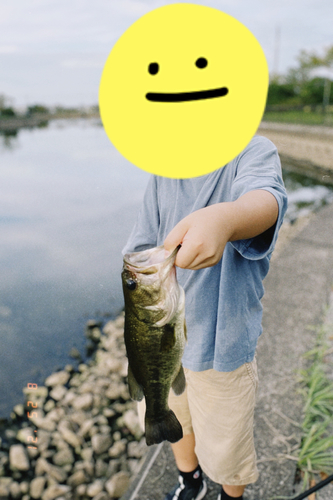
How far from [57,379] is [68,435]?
803 mm

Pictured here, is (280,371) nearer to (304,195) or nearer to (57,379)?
(57,379)

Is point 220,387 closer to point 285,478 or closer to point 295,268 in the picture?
point 285,478

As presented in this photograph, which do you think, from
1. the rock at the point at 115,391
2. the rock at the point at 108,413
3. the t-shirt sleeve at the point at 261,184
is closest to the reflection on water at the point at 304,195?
the rock at the point at 115,391

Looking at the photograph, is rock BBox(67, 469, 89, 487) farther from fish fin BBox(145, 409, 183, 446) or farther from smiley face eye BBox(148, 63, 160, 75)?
smiley face eye BBox(148, 63, 160, 75)

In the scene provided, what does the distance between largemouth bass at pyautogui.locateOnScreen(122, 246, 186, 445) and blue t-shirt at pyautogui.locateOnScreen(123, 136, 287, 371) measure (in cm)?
27

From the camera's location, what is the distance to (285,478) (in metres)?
1.96

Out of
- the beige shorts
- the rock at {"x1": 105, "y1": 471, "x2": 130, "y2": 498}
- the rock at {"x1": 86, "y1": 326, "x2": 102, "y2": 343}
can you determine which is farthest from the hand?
the rock at {"x1": 86, "y1": 326, "x2": 102, "y2": 343}

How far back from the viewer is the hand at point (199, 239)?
2.75 feet

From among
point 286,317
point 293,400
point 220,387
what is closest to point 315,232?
point 286,317

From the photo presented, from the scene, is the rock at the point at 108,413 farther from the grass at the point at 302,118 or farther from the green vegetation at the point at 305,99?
the grass at the point at 302,118

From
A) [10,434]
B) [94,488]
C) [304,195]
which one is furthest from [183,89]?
[304,195]

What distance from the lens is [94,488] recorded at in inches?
99.3

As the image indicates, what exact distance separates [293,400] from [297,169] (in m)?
11.6

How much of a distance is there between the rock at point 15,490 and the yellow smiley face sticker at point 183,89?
2810 mm
